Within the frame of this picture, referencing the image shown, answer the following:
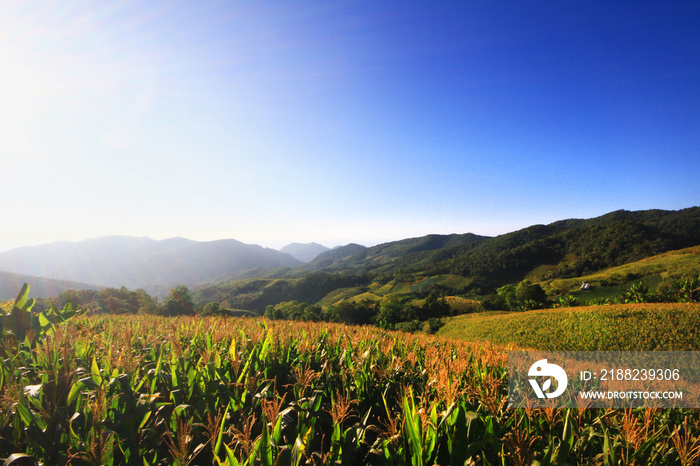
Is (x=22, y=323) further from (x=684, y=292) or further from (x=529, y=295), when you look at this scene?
(x=529, y=295)

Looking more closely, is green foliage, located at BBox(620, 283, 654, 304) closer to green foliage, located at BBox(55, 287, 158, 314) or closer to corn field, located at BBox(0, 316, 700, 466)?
corn field, located at BBox(0, 316, 700, 466)

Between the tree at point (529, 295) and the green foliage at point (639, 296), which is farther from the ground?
the green foliage at point (639, 296)

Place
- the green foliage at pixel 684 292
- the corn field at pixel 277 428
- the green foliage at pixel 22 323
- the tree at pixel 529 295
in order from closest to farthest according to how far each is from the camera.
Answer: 1. the corn field at pixel 277 428
2. the green foliage at pixel 22 323
3. the green foliage at pixel 684 292
4. the tree at pixel 529 295

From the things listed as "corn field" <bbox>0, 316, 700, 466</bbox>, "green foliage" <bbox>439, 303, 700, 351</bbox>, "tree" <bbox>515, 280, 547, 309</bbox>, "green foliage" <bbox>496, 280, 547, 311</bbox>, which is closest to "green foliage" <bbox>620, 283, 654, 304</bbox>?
"green foliage" <bbox>439, 303, 700, 351</bbox>

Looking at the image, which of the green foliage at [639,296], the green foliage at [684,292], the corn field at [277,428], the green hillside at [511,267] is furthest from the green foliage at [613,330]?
the green hillside at [511,267]

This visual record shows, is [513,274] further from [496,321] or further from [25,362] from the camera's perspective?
[25,362]

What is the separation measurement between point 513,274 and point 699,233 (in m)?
68.8

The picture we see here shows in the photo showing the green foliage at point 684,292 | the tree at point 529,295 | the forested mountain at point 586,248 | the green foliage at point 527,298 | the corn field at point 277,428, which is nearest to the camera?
the corn field at point 277,428

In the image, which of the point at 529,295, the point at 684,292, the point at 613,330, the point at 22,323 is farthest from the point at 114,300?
the point at 684,292

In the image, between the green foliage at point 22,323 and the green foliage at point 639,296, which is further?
the green foliage at point 639,296

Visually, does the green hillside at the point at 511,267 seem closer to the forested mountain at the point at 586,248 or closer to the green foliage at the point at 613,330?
the forested mountain at the point at 586,248

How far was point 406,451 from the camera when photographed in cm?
203

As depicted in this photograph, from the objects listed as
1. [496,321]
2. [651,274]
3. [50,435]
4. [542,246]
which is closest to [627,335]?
[496,321]

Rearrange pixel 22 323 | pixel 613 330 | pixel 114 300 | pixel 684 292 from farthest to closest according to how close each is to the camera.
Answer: pixel 114 300, pixel 684 292, pixel 613 330, pixel 22 323
